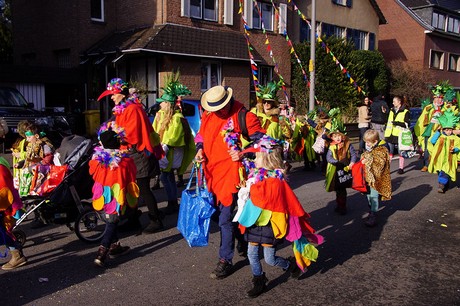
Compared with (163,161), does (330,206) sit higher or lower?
lower

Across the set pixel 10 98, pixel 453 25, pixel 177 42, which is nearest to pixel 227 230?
pixel 10 98

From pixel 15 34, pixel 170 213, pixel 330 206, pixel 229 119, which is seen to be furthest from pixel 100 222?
pixel 15 34

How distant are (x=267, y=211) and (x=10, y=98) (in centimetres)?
1222

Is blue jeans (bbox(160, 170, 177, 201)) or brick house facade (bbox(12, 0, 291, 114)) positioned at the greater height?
brick house facade (bbox(12, 0, 291, 114))

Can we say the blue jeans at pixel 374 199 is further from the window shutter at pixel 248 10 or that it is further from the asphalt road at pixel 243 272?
the window shutter at pixel 248 10

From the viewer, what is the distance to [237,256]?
5348 mm

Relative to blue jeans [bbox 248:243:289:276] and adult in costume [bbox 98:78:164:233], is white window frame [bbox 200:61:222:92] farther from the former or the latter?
blue jeans [bbox 248:243:289:276]

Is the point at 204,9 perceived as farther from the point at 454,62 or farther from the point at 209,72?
the point at 454,62

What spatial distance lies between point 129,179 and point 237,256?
60.5 inches

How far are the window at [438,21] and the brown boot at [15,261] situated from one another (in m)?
38.2

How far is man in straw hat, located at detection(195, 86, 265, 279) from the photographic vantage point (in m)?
4.61

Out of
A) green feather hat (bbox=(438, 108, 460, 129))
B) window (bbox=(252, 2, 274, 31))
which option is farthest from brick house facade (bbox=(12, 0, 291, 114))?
green feather hat (bbox=(438, 108, 460, 129))

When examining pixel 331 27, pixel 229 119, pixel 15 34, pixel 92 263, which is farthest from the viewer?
pixel 331 27

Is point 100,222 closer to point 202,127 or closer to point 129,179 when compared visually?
point 129,179
